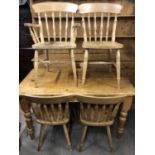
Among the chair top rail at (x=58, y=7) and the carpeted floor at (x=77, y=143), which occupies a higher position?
the chair top rail at (x=58, y=7)

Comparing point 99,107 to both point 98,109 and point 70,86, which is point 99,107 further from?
point 70,86

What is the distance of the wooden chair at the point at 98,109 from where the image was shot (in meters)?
1.68

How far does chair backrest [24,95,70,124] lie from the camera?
66.7 inches

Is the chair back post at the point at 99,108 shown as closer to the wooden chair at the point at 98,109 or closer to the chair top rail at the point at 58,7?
the wooden chair at the point at 98,109

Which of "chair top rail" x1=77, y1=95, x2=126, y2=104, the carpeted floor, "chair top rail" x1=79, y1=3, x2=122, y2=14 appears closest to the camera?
"chair top rail" x1=77, y1=95, x2=126, y2=104

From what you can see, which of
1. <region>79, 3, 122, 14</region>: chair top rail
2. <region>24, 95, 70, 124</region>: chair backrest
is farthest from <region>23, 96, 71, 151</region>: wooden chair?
<region>79, 3, 122, 14</region>: chair top rail

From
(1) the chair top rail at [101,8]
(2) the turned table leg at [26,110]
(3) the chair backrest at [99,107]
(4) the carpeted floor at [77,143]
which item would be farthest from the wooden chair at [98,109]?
(1) the chair top rail at [101,8]

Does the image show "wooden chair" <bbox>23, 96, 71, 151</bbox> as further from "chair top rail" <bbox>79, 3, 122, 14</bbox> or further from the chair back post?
"chair top rail" <bbox>79, 3, 122, 14</bbox>

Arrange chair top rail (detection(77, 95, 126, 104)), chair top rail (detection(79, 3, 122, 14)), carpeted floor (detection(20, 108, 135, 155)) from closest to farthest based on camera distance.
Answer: chair top rail (detection(77, 95, 126, 104)), carpeted floor (detection(20, 108, 135, 155)), chair top rail (detection(79, 3, 122, 14))

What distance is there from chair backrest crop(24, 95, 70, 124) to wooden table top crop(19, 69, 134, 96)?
14 cm

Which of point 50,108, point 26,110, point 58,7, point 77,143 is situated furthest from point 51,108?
point 58,7

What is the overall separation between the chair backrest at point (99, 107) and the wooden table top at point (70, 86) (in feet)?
0.51
